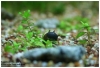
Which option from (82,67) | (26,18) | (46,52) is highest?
(26,18)

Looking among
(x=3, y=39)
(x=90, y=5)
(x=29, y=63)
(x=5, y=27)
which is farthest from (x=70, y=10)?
(x=29, y=63)

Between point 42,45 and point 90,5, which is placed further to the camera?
point 90,5

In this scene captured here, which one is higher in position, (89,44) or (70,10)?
(70,10)

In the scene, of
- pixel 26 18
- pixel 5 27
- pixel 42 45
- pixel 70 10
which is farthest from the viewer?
pixel 70 10

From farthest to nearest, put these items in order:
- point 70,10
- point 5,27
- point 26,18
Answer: point 70,10 → point 5,27 → point 26,18

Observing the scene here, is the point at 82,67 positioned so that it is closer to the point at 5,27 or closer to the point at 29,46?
the point at 29,46

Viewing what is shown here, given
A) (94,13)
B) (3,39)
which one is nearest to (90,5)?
(94,13)

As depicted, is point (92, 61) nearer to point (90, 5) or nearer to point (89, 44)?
point (89, 44)

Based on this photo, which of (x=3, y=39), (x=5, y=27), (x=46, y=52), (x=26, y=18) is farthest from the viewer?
(x=5, y=27)

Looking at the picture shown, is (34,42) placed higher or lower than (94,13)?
lower
